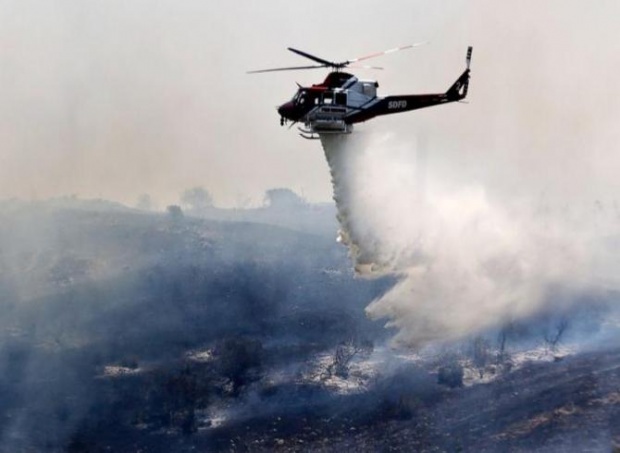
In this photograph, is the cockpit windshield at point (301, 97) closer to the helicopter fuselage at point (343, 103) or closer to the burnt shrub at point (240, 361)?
the helicopter fuselage at point (343, 103)

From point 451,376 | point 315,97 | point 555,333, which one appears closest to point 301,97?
point 315,97

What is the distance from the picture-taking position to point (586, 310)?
11444 cm

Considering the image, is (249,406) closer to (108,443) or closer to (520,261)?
(108,443)

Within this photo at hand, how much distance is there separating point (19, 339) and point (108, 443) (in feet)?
102

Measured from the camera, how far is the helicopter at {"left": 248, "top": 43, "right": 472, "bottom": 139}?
52281 mm

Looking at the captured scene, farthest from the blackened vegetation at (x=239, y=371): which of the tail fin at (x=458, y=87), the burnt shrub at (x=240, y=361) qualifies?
the tail fin at (x=458, y=87)

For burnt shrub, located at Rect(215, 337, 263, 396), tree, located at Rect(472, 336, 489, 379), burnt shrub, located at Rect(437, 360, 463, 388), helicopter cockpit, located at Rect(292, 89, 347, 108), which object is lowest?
burnt shrub, located at Rect(437, 360, 463, 388)

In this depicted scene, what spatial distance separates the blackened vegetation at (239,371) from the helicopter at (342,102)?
4076 centimetres

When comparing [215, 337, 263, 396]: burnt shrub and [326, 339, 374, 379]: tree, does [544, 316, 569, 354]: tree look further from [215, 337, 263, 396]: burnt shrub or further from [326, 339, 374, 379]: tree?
[215, 337, 263, 396]: burnt shrub

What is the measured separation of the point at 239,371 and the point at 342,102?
5571 cm

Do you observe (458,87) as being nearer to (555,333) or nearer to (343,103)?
(343,103)

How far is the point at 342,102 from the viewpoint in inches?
2071

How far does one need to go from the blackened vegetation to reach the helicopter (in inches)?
1605

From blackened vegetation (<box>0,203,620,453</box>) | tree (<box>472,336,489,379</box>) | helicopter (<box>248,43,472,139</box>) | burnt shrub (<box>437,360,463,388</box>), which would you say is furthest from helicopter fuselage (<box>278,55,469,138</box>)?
tree (<box>472,336,489,379</box>)
